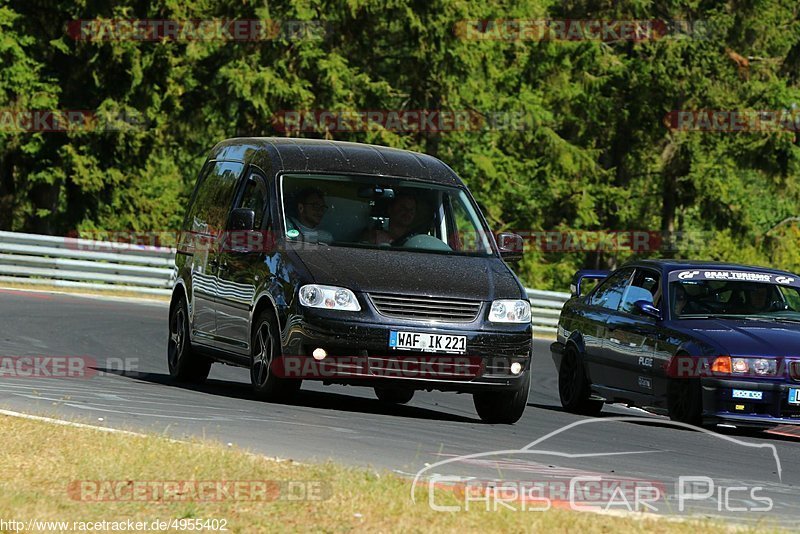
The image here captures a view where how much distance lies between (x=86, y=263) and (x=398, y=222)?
18.5 metres

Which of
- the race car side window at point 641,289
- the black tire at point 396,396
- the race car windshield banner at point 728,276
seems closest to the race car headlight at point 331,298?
the black tire at point 396,396

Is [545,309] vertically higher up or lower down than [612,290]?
lower down

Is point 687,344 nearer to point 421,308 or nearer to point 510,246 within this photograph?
point 510,246

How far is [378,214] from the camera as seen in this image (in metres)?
12.5

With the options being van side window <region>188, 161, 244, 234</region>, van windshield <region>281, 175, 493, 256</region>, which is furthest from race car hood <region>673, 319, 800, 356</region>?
van side window <region>188, 161, 244, 234</region>

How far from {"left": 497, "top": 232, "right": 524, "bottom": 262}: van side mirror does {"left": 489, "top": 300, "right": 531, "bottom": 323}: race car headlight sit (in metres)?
0.98

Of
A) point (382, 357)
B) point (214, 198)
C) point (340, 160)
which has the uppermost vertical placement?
point (340, 160)

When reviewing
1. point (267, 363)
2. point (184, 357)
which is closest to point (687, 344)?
point (267, 363)

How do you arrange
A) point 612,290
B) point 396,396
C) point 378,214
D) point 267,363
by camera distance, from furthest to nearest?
1. point 612,290
2. point 396,396
3. point 378,214
4. point 267,363

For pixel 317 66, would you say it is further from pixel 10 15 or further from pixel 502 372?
pixel 502 372

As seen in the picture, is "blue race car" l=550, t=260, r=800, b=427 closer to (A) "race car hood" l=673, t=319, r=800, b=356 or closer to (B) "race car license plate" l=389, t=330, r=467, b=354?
(A) "race car hood" l=673, t=319, r=800, b=356

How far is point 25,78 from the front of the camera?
38.9 metres

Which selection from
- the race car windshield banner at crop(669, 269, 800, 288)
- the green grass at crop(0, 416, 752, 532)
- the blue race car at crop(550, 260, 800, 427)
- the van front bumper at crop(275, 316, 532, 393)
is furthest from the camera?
the race car windshield banner at crop(669, 269, 800, 288)

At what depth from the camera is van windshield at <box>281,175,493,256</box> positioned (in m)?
12.3
